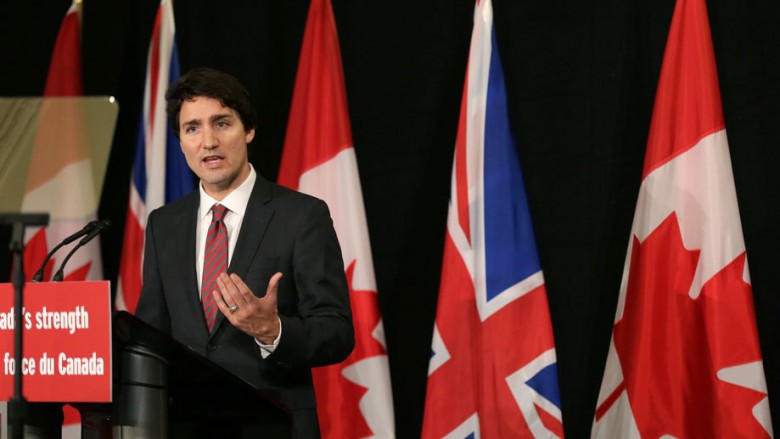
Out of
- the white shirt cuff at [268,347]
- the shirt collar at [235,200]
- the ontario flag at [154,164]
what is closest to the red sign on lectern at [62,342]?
the white shirt cuff at [268,347]

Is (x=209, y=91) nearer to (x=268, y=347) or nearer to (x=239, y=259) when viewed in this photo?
(x=239, y=259)

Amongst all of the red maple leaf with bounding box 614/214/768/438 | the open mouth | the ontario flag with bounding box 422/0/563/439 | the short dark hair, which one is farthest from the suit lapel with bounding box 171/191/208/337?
the red maple leaf with bounding box 614/214/768/438

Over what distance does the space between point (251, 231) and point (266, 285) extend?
0.50 ft

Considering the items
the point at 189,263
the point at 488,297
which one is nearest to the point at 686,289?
the point at 488,297

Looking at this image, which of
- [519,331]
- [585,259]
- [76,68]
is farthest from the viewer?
[76,68]

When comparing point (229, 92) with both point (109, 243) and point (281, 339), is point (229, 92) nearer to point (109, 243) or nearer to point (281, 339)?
point (281, 339)

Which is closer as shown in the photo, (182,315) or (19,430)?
(19,430)

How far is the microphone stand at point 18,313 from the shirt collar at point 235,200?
2.84 ft

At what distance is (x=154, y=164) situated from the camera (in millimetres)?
4203

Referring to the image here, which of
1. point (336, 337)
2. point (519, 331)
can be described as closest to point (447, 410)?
point (519, 331)

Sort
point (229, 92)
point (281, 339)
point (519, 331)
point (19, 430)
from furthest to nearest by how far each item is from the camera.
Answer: point (519, 331)
point (229, 92)
point (281, 339)
point (19, 430)

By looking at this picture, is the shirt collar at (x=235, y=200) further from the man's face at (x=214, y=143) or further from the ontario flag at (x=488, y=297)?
the ontario flag at (x=488, y=297)

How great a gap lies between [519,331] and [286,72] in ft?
5.56

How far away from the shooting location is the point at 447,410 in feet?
12.2
